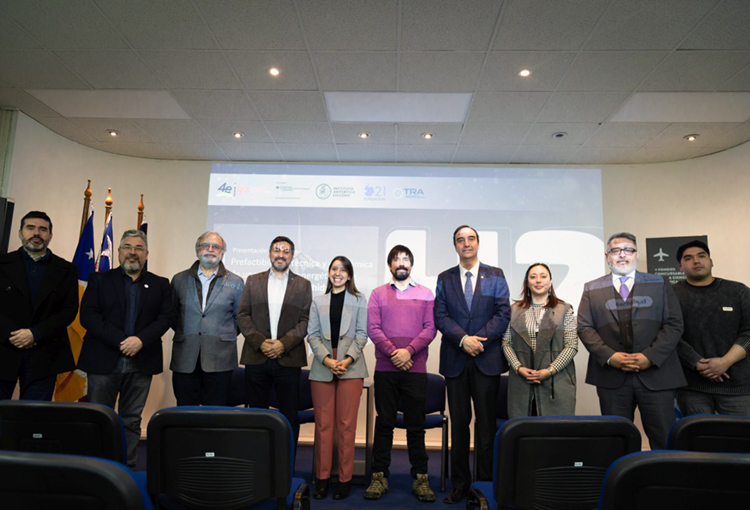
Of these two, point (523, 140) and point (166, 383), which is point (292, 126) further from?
point (166, 383)

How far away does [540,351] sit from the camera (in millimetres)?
3205

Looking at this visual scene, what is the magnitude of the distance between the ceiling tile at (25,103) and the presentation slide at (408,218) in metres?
1.50

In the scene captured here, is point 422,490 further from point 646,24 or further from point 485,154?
point 646,24

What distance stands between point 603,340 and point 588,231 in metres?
1.33

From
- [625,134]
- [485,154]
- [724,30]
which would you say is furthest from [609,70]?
[485,154]

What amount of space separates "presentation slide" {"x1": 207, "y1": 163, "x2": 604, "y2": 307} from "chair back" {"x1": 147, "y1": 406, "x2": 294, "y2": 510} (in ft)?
8.71

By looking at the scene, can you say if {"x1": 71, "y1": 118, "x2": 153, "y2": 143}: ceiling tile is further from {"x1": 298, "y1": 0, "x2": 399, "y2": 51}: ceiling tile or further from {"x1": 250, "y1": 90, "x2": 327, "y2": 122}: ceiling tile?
{"x1": 298, "y1": 0, "x2": 399, "y2": 51}: ceiling tile

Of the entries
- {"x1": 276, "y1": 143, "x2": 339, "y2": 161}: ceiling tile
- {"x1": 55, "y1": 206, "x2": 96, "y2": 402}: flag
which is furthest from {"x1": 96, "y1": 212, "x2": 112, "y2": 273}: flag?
{"x1": 276, "y1": 143, "x2": 339, "y2": 161}: ceiling tile

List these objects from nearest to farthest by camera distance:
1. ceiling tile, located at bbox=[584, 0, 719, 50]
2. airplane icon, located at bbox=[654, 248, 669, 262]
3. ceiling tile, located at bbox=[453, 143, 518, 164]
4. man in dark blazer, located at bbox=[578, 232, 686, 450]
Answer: ceiling tile, located at bbox=[584, 0, 719, 50] → man in dark blazer, located at bbox=[578, 232, 686, 450] → ceiling tile, located at bbox=[453, 143, 518, 164] → airplane icon, located at bbox=[654, 248, 669, 262]

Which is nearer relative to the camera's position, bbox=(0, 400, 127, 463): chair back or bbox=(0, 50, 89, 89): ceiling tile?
bbox=(0, 400, 127, 463): chair back

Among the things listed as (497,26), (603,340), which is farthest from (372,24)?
(603,340)

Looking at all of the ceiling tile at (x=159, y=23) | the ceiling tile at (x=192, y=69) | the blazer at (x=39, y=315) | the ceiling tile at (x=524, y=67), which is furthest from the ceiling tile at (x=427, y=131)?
the blazer at (x=39, y=315)

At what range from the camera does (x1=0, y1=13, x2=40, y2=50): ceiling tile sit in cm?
313

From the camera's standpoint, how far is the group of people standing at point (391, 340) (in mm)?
3141
